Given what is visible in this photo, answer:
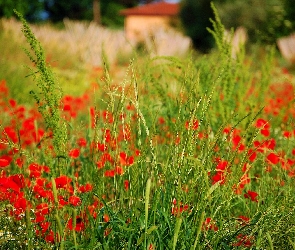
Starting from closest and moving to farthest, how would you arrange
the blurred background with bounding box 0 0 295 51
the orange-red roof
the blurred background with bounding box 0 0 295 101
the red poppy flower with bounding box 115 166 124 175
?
the red poppy flower with bounding box 115 166 124 175, the blurred background with bounding box 0 0 295 101, the blurred background with bounding box 0 0 295 51, the orange-red roof

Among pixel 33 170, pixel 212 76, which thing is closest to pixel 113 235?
pixel 33 170

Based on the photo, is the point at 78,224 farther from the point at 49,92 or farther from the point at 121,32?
the point at 121,32

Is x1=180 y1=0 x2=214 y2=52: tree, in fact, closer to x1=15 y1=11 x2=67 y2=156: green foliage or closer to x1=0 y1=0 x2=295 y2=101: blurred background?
x1=0 y1=0 x2=295 y2=101: blurred background

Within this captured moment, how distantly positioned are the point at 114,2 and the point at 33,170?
155 feet

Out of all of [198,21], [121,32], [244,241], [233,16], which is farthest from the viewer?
[198,21]

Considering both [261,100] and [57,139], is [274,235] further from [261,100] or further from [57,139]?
[261,100]

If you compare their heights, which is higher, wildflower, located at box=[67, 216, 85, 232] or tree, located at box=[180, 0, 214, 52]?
wildflower, located at box=[67, 216, 85, 232]

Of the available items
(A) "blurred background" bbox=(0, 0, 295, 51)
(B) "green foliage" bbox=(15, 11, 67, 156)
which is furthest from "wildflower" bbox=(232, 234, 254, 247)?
(A) "blurred background" bbox=(0, 0, 295, 51)

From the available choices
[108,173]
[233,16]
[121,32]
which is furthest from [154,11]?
[108,173]

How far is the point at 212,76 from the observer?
3537 mm

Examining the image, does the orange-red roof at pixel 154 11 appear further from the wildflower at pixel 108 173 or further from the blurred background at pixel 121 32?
the wildflower at pixel 108 173

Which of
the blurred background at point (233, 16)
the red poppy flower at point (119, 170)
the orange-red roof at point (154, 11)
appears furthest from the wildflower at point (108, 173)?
the orange-red roof at point (154, 11)

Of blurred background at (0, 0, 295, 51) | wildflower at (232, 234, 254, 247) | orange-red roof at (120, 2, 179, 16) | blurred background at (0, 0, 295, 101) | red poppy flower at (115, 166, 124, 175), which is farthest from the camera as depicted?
orange-red roof at (120, 2, 179, 16)

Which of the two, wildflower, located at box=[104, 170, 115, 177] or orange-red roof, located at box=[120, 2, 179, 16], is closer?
wildflower, located at box=[104, 170, 115, 177]
